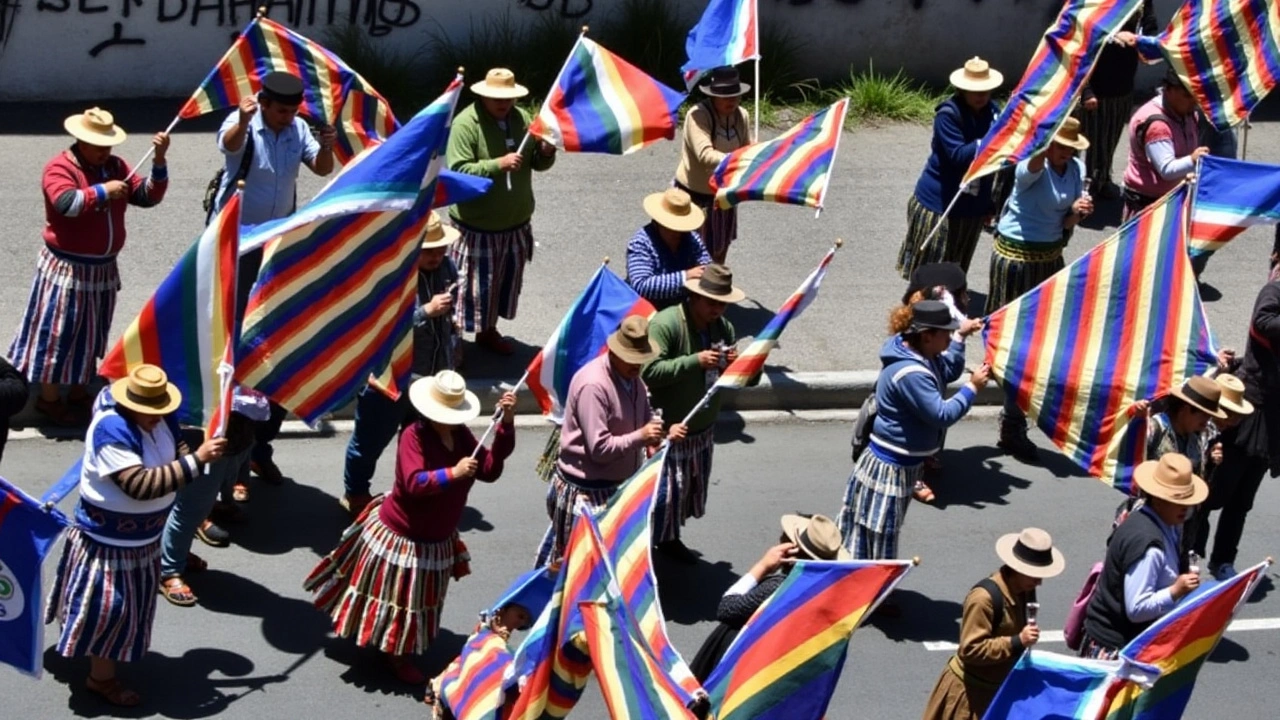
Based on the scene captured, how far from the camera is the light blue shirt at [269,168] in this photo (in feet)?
35.4

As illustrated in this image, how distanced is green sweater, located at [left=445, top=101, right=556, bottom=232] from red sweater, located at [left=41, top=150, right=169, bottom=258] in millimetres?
1702

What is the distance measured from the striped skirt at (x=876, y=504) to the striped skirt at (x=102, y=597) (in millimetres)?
3227

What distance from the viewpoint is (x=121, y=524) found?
27.2 feet

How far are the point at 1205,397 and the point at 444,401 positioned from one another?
3376 millimetres

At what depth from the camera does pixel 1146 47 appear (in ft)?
40.9

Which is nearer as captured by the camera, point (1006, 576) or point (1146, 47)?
point (1006, 576)

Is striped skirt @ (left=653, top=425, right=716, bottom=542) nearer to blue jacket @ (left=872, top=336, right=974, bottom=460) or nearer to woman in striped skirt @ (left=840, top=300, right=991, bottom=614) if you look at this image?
woman in striped skirt @ (left=840, top=300, right=991, bottom=614)

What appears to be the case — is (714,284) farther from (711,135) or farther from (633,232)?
(633,232)

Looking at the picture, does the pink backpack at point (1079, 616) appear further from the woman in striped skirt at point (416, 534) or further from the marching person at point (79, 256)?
the marching person at point (79, 256)

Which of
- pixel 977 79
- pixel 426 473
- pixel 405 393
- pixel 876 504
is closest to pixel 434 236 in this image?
pixel 405 393

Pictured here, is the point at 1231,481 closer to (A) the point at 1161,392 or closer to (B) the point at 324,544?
(A) the point at 1161,392

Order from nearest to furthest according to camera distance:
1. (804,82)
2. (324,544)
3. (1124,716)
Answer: (1124,716) < (324,544) < (804,82)

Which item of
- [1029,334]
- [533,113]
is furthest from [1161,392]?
[533,113]

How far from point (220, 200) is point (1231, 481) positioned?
548 centimetres
